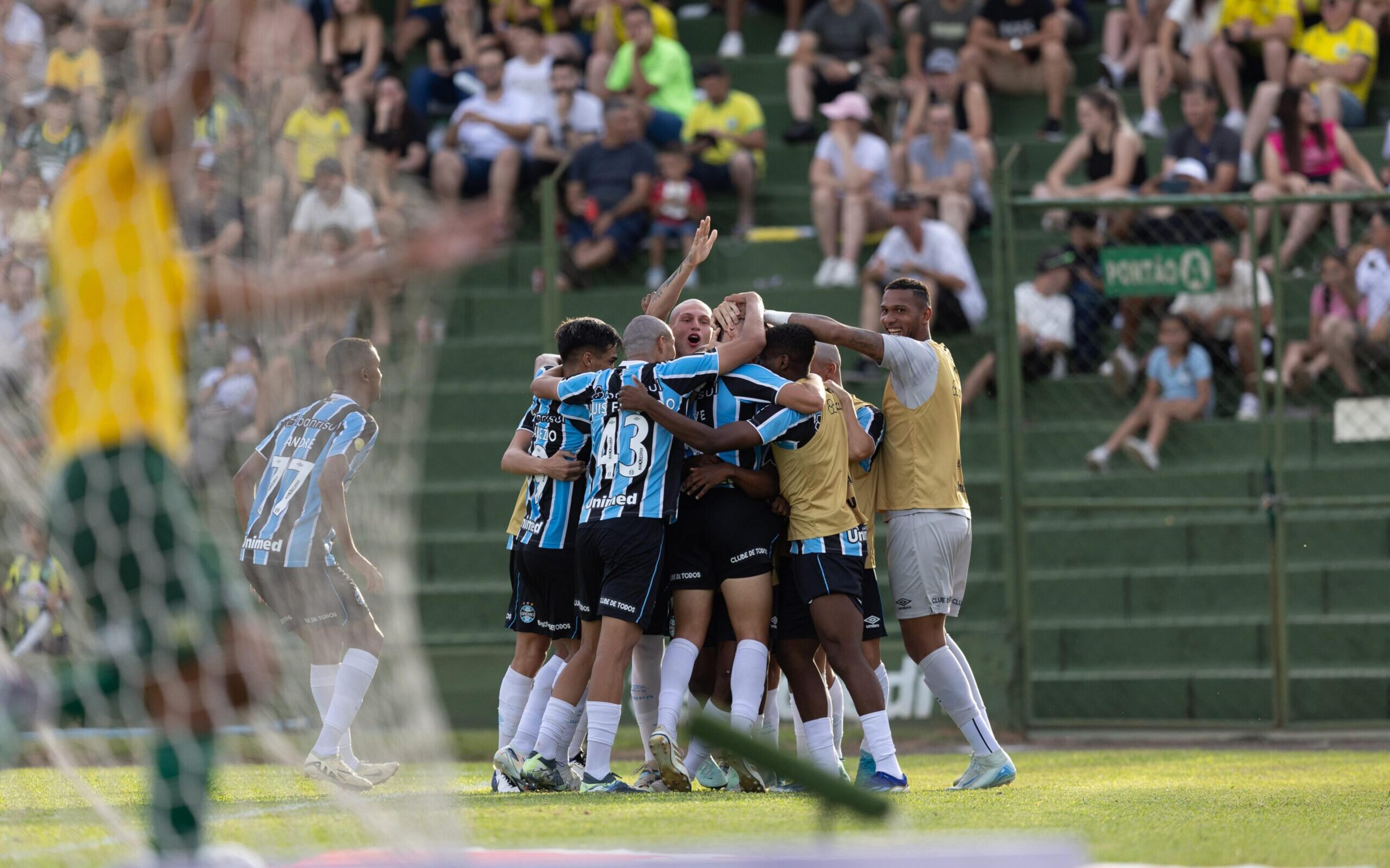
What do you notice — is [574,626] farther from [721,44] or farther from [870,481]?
[721,44]

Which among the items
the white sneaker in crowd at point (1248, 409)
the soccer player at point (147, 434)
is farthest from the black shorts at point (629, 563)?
the white sneaker in crowd at point (1248, 409)

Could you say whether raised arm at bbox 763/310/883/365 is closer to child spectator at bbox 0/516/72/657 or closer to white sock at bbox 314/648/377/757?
white sock at bbox 314/648/377/757

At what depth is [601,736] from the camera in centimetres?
814

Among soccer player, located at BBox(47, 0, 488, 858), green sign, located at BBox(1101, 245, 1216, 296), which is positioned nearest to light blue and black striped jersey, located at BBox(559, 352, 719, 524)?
soccer player, located at BBox(47, 0, 488, 858)

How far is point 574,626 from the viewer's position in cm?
896

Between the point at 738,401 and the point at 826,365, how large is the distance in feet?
3.13

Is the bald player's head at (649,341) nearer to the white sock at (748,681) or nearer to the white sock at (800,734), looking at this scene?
the white sock at (748,681)

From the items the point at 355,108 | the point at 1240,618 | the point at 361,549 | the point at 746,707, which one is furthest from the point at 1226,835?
the point at 355,108

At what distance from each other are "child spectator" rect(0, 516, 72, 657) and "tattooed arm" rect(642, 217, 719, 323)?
131 inches

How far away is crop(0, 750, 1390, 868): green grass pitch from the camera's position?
20.7 feet

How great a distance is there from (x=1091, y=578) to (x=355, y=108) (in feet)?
→ 23.6

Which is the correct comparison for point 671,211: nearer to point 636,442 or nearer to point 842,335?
point 842,335

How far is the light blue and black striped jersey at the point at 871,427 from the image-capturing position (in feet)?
30.0

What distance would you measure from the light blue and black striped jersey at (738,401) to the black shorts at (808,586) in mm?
563
